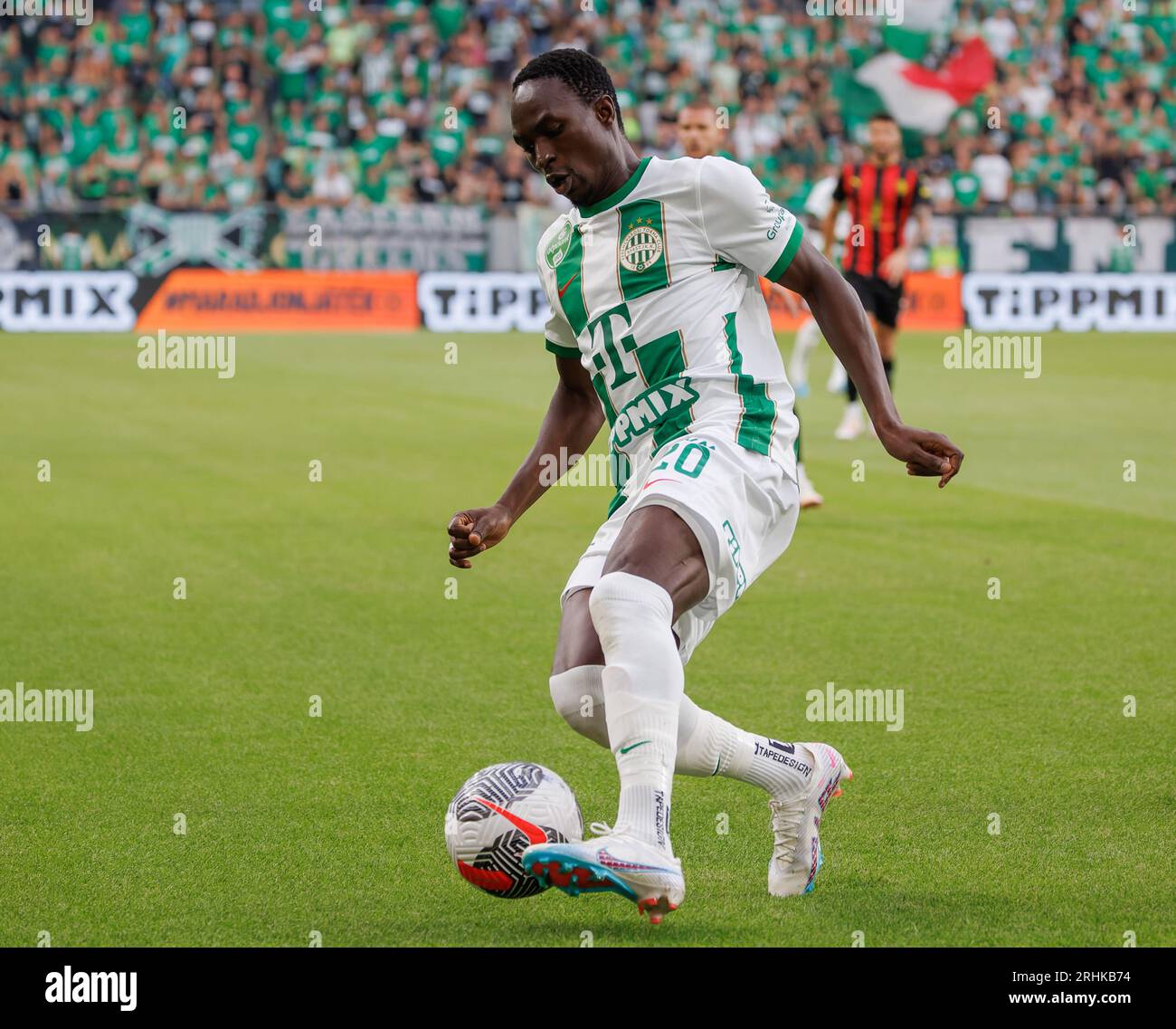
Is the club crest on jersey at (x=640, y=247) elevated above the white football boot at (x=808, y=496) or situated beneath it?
situated beneath

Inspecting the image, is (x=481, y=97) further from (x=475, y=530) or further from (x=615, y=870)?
(x=615, y=870)

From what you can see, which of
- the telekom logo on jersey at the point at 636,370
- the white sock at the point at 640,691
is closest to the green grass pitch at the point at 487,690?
the white sock at the point at 640,691

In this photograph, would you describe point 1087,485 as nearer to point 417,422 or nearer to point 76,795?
point 417,422

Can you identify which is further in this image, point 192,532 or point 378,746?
point 192,532

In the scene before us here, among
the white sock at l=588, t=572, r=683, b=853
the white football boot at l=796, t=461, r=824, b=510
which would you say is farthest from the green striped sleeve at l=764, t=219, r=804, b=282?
the white football boot at l=796, t=461, r=824, b=510

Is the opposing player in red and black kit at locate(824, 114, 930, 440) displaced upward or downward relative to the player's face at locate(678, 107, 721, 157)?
upward

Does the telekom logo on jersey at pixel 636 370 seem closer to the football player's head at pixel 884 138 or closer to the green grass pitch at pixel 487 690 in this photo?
the green grass pitch at pixel 487 690

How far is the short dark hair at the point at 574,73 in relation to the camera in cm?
411

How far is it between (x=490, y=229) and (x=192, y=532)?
15708 millimetres

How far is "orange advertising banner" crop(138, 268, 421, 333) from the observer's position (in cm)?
2394

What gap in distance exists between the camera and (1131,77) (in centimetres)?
3269

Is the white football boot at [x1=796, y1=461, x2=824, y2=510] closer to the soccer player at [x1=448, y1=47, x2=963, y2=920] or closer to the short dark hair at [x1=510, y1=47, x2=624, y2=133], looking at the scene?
the soccer player at [x1=448, y1=47, x2=963, y2=920]

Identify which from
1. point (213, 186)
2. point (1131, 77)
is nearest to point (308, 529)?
point (213, 186)

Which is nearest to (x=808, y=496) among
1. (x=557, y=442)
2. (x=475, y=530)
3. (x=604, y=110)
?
(x=557, y=442)
